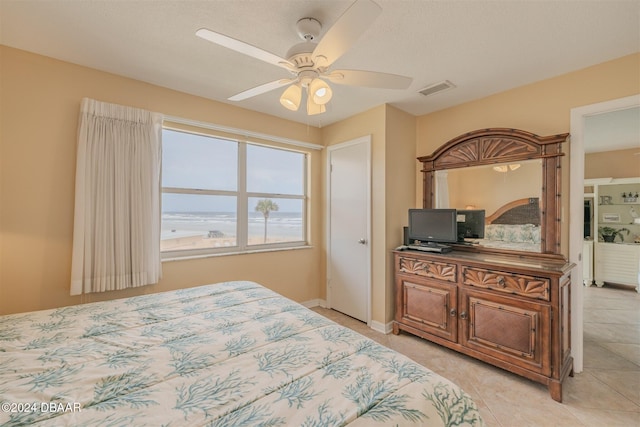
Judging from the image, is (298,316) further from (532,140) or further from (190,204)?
(532,140)

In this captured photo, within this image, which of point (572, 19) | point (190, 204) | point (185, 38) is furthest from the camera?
point (190, 204)

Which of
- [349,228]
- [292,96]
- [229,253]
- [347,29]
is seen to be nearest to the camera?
[347,29]

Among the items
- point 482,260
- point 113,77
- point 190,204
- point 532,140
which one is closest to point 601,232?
point 532,140

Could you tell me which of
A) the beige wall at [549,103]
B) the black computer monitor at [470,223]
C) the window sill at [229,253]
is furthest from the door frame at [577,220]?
the window sill at [229,253]

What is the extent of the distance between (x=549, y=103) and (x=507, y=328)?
198cm

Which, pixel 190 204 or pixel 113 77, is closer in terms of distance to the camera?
pixel 113 77

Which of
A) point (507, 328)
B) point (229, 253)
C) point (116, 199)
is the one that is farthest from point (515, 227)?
point (116, 199)

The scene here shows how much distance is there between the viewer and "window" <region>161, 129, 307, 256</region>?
9.29 feet

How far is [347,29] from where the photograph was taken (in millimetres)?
1183

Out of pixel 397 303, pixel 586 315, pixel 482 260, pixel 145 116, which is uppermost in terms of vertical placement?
pixel 145 116

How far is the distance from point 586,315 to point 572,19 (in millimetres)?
3492

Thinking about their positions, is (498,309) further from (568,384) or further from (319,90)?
(319,90)

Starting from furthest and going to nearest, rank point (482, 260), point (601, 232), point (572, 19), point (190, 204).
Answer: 1. point (601, 232)
2. point (190, 204)
3. point (482, 260)
4. point (572, 19)

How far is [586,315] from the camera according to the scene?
342 cm
